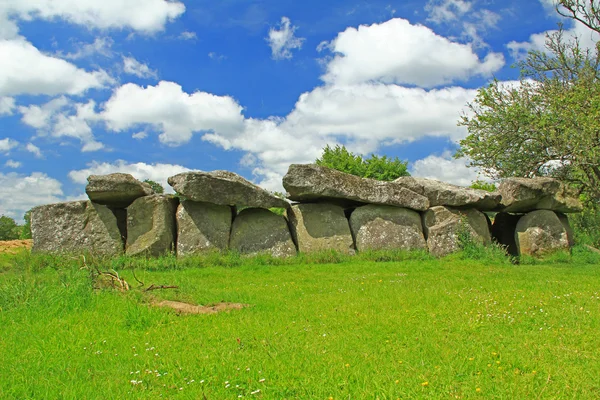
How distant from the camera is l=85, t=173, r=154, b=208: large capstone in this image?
1590cm

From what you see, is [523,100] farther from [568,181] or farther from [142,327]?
[142,327]

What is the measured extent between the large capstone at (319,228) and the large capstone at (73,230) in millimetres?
5853

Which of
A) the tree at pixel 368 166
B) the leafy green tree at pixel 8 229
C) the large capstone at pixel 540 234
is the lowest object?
the large capstone at pixel 540 234

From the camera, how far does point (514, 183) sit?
17703 mm

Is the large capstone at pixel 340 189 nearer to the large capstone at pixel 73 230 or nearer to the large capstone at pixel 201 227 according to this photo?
the large capstone at pixel 201 227

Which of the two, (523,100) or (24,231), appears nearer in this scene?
(523,100)

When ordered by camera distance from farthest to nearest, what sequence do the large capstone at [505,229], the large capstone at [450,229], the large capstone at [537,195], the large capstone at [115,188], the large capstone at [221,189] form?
the large capstone at [505,229] → the large capstone at [537,195] → the large capstone at [450,229] → the large capstone at [115,188] → the large capstone at [221,189]

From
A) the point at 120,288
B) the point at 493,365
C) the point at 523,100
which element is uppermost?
the point at 523,100

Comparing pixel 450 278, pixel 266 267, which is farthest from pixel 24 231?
pixel 450 278

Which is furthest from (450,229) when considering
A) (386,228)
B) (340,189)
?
(340,189)

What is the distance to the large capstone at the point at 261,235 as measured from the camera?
16.7 meters

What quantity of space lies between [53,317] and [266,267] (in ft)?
24.9

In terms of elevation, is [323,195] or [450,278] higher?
[323,195]

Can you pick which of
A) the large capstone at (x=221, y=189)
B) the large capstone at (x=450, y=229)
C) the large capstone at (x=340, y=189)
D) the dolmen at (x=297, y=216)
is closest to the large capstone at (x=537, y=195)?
the dolmen at (x=297, y=216)
